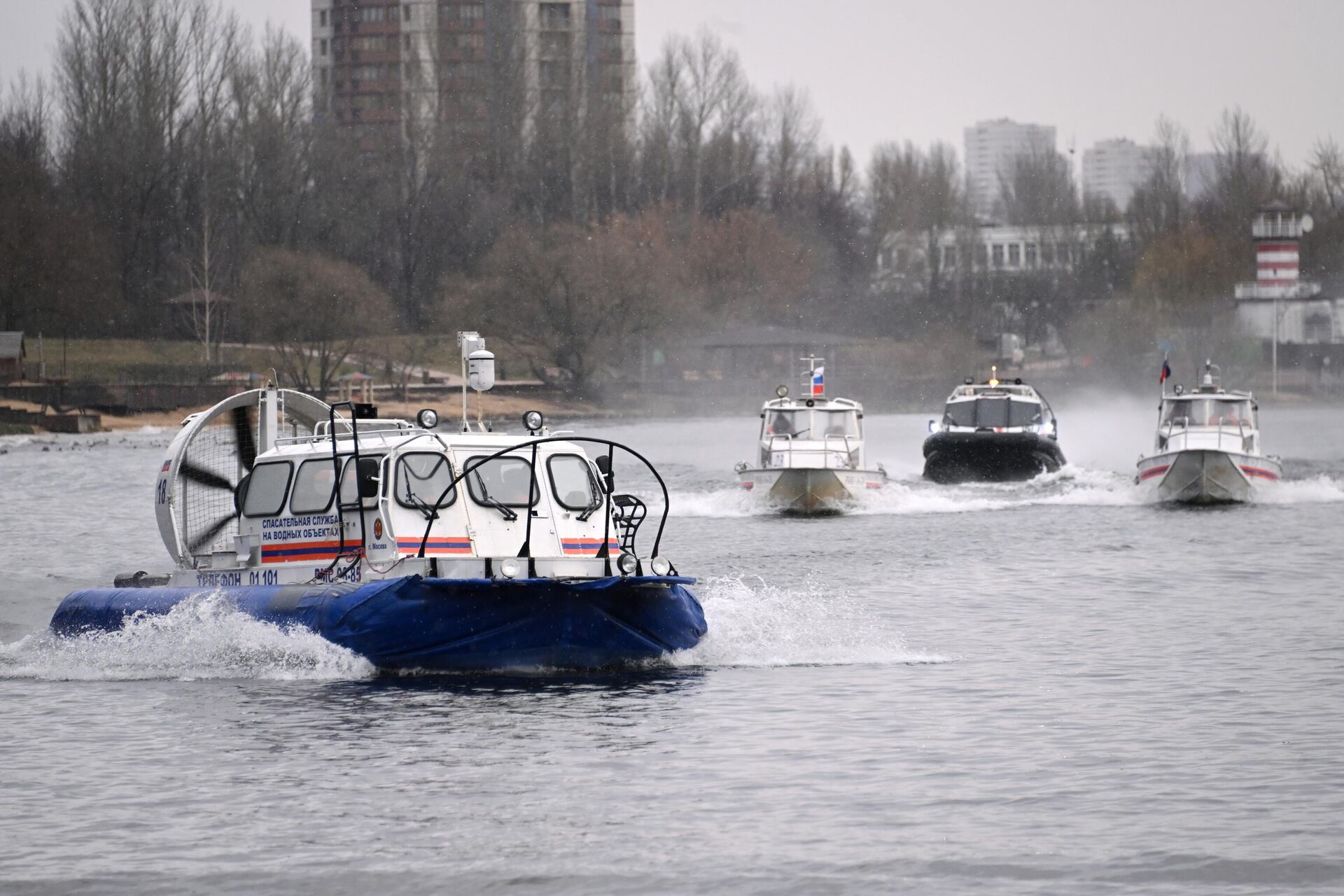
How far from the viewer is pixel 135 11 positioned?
352 ft

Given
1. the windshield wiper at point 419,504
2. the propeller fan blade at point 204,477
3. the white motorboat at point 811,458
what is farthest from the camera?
the white motorboat at point 811,458

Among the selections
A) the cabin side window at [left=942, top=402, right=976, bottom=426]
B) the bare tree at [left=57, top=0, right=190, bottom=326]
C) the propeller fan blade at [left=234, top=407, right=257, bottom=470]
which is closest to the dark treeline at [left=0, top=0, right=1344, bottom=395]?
the bare tree at [left=57, top=0, right=190, bottom=326]

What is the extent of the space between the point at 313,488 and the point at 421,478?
1443mm

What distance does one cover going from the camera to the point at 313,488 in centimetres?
2036

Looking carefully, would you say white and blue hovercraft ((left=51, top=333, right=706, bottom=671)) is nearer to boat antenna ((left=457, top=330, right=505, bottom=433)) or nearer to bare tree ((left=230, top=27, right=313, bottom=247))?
boat antenna ((left=457, top=330, right=505, bottom=433))

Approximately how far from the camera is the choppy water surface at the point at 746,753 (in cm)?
1251

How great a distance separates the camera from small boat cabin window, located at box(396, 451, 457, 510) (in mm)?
19531

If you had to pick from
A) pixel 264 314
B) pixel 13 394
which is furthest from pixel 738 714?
pixel 264 314

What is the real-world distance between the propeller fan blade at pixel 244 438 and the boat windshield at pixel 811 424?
838 inches

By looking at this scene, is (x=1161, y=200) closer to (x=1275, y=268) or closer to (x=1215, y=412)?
(x=1275, y=268)

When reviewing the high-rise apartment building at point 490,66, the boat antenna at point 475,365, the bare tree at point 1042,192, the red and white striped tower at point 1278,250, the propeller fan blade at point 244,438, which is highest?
the high-rise apartment building at point 490,66

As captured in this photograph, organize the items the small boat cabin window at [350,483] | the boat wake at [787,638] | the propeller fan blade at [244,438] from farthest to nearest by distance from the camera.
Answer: the propeller fan blade at [244,438]
the boat wake at [787,638]
the small boat cabin window at [350,483]

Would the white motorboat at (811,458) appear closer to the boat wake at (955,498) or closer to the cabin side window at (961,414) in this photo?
the boat wake at (955,498)

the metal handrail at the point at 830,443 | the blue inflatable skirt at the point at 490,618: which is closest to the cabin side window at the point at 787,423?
the metal handrail at the point at 830,443
